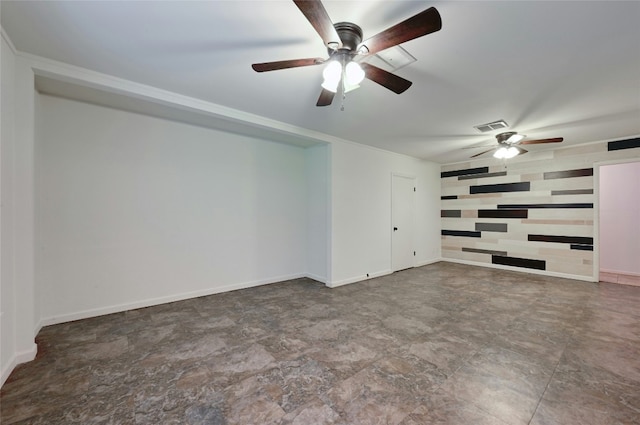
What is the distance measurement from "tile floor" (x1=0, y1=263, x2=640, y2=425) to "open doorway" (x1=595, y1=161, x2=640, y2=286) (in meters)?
2.81

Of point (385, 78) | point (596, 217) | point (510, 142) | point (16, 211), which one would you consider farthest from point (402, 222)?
point (16, 211)

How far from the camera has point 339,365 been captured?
2.22 metres

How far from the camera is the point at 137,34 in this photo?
6.46 feet

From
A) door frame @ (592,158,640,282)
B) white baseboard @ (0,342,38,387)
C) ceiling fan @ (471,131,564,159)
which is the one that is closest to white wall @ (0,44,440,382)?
white baseboard @ (0,342,38,387)

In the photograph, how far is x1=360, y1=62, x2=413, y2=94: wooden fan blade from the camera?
6.38 feet

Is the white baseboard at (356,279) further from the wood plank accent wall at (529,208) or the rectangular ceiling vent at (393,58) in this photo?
the rectangular ceiling vent at (393,58)

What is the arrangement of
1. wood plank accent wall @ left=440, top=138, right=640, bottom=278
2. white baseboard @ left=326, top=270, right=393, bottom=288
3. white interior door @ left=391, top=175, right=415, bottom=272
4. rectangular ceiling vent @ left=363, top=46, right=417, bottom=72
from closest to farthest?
1. rectangular ceiling vent @ left=363, top=46, right=417, bottom=72
2. white baseboard @ left=326, top=270, right=393, bottom=288
3. wood plank accent wall @ left=440, top=138, right=640, bottom=278
4. white interior door @ left=391, top=175, right=415, bottom=272

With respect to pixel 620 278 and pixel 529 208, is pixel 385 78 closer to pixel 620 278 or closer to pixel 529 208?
pixel 529 208

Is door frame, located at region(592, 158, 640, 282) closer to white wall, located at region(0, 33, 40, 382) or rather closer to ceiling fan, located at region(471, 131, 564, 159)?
ceiling fan, located at region(471, 131, 564, 159)

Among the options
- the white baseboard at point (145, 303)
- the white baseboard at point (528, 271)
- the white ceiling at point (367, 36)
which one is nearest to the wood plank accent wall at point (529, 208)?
the white baseboard at point (528, 271)

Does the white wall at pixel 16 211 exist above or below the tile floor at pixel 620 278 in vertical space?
above

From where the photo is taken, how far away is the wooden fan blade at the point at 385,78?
1945 mm

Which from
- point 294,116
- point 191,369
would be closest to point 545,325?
point 191,369

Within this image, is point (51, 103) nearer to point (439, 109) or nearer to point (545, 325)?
point (439, 109)
